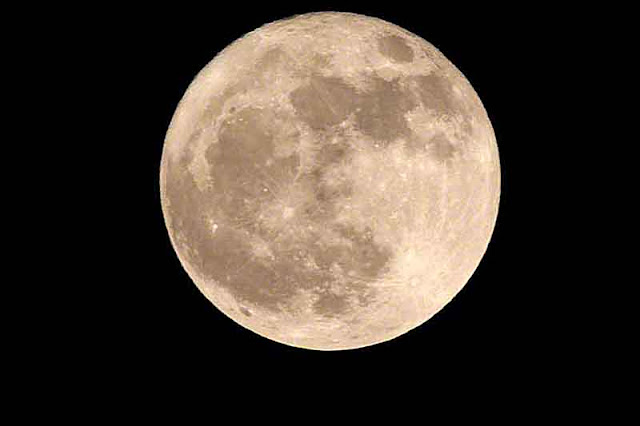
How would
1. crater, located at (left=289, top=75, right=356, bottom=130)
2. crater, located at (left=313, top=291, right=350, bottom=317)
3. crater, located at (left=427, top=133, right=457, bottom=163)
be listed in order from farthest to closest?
crater, located at (left=313, top=291, right=350, bottom=317) → crater, located at (left=427, top=133, right=457, bottom=163) → crater, located at (left=289, top=75, right=356, bottom=130)

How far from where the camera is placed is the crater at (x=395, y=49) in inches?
195

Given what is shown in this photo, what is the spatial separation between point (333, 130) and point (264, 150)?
1.36 feet

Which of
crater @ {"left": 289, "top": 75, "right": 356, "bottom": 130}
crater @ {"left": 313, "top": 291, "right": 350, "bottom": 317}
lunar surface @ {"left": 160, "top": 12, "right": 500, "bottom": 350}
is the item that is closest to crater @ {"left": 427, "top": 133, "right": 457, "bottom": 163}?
lunar surface @ {"left": 160, "top": 12, "right": 500, "bottom": 350}

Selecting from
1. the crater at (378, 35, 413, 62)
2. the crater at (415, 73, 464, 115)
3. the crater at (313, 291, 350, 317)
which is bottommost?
the crater at (313, 291, 350, 317)

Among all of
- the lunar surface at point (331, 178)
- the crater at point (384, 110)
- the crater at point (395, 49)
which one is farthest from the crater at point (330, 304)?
the crater at point (395, 49)

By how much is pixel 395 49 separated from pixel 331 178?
0.99 metres

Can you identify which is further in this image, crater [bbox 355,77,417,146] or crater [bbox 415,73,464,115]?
crater [bbox 415,73,464,115]

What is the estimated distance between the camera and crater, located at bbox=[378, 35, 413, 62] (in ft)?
16.2

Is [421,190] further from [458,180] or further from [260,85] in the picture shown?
[260,85]

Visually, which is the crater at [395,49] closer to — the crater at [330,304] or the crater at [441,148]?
the crater at [441,148]

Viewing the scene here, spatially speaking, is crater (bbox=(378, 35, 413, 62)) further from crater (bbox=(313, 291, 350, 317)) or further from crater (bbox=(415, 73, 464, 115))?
crater (bbox=(313, 291, 350, 317))

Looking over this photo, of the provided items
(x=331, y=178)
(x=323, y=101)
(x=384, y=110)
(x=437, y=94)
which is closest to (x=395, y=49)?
(x=437, y=94)

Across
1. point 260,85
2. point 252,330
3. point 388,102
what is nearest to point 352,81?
point 388,102

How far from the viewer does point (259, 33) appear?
17.3 ft
